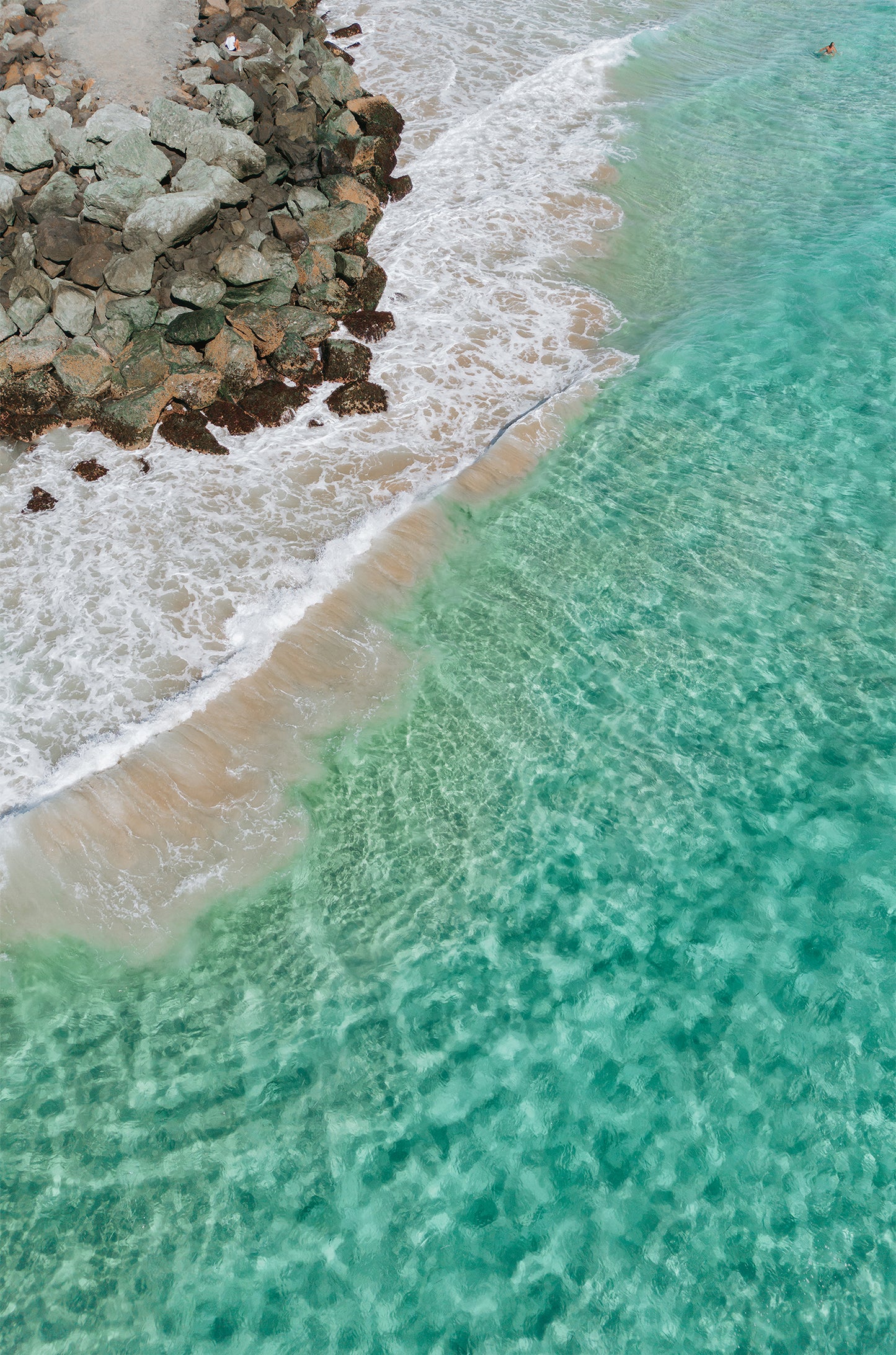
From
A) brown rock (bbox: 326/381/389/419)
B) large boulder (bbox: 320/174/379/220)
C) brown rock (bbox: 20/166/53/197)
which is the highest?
large boulder (bbox: 320/174/379/220)

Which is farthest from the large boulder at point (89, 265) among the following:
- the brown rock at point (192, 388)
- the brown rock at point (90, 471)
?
the brown rock at point (90, 471)

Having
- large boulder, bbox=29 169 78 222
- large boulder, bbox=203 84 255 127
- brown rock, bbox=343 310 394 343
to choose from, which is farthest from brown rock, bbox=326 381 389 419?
large boulder, bbox=203 84 255 127

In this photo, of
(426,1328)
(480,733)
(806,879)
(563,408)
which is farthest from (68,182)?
(426,1328)

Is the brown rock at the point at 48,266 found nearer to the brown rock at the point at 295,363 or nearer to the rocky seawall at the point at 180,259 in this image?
the rocky seawall at the point at 180,259

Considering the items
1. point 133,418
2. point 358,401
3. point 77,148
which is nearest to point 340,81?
point 77,148

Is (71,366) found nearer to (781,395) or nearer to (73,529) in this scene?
(73,529)

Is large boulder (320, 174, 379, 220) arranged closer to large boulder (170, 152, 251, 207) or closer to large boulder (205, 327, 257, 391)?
large boulder (170, 152, 251, 207)

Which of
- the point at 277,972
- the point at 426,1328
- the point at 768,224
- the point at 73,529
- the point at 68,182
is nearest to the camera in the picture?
the point at 426,1328
